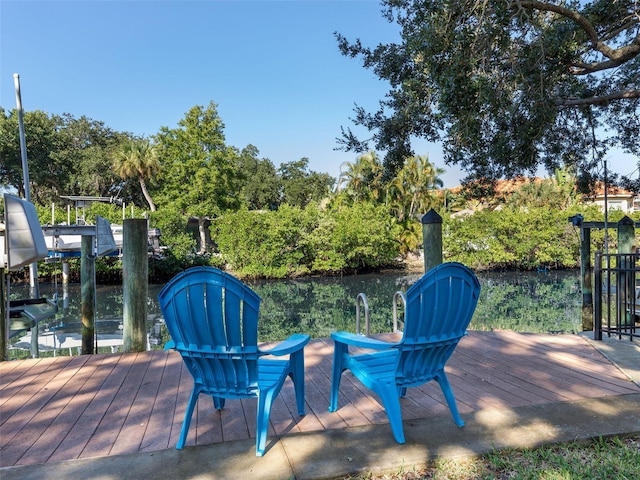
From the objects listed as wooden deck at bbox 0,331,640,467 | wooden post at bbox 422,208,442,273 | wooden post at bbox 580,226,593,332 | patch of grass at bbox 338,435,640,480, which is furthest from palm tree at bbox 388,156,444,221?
patch of grass at bbox 338,435,640,480

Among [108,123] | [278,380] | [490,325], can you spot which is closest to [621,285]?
[278,380]

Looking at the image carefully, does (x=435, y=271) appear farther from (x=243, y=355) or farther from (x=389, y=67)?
(x=389, y=67)

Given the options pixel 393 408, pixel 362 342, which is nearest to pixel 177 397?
pixel 362 342

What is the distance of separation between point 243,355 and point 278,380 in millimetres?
254

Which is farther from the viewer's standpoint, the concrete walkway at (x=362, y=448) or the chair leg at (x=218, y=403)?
the chair leg at (x=218, y=403)

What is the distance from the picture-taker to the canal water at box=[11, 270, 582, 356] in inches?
357

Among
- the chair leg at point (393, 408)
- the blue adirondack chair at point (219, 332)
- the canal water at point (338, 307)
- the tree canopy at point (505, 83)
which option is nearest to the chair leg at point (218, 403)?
the blue adirondack chair at point (219, 332)

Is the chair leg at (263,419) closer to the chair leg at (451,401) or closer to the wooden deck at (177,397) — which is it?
the wooden deck at (177,397)

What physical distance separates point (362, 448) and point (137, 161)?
85.2 ft

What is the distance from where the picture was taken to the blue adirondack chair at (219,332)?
1875 millimetres

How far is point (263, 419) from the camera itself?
6.33 ft

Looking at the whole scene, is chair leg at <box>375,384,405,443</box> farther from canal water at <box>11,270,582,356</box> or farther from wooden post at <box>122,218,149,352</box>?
canal water at <box>11,270,582,356</box>

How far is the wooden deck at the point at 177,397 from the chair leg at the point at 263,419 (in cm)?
21

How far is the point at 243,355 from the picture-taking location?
1.92 metres
